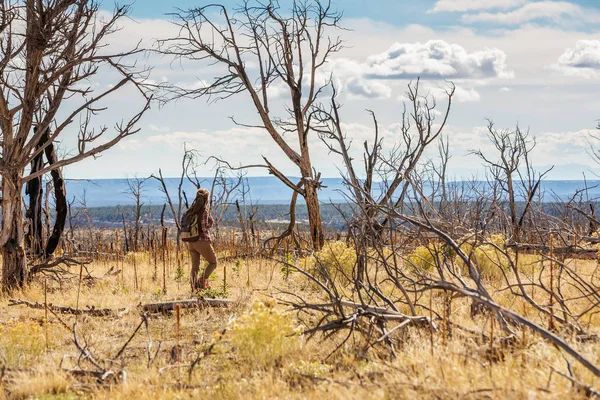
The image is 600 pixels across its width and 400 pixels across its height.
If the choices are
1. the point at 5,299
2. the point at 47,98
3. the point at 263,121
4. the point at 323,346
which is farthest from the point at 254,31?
the point at 323,346

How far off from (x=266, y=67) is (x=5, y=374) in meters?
10.8

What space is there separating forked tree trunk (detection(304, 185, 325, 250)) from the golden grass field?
6.68 m

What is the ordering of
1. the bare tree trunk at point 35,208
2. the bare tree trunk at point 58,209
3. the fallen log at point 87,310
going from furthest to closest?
the bare tree trunk at point 35,208 → the bare tree trunk at point 58,209 → the fallen log at point 87,310

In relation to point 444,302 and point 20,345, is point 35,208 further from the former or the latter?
point 444,302

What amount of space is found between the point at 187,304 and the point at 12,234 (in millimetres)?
3622

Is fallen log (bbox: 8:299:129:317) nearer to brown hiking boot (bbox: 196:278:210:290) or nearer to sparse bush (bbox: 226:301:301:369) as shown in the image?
brown hiking boot (bbox: 196:278:210:290)

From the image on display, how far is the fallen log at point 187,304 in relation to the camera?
847 cm

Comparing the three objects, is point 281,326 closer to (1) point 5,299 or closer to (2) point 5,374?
(2) point 5,374

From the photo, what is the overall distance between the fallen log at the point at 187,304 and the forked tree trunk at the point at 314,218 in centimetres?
606

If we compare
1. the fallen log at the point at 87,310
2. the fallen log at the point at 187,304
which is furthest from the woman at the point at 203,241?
the fallen log at the point at 87,310

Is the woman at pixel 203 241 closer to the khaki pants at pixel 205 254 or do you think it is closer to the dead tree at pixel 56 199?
the khaki pants at pixel 205 254

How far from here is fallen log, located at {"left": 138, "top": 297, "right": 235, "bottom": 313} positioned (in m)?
8.47

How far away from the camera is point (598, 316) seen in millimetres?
6691

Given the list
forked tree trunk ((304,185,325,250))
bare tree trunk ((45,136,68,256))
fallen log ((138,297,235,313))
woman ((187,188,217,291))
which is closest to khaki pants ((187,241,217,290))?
woman ((187,188,217,291))
